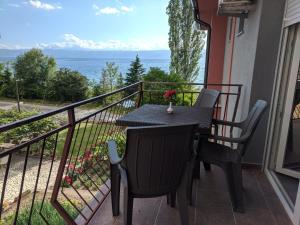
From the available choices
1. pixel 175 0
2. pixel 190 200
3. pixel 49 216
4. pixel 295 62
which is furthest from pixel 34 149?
pixel 175 0

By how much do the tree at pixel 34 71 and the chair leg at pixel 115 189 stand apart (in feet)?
58.8

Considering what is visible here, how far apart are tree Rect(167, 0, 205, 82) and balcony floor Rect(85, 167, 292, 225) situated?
12.1 metres

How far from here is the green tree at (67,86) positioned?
17.3 meters

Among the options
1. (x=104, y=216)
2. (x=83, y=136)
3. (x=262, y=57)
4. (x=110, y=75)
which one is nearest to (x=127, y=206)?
(x=104, y=216)

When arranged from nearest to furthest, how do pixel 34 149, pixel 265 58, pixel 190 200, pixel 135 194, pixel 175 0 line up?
pixel 135 194
pixel 190 200
pixel 265 58
pixel 34 149
pixel 175 0

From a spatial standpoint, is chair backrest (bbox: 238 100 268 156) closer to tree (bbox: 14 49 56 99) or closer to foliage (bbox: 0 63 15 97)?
tree (bbox: 14 49 56 99)

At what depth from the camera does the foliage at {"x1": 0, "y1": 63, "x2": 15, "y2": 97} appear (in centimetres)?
1842

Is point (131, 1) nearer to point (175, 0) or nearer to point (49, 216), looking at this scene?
point (175, 0)

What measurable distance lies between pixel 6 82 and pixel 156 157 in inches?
808

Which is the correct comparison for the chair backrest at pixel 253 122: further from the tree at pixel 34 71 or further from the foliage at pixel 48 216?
the tree at pixel 34 71

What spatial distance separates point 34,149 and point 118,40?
1845 inches

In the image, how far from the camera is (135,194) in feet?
5.68

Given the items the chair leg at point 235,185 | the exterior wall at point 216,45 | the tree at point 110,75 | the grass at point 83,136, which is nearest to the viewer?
the chair leg at point 235,185

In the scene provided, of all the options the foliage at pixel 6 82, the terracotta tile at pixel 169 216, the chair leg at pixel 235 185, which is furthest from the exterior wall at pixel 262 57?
the foliage at pixel 6 82
